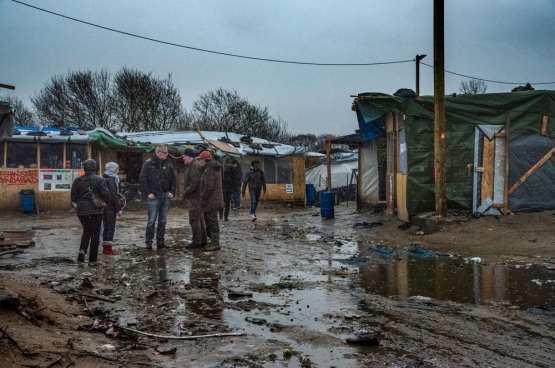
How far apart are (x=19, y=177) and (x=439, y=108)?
15.2 meters

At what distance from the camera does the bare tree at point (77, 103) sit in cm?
3431

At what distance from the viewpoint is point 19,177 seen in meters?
19.2

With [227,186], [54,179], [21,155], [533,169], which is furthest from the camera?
[54,179]

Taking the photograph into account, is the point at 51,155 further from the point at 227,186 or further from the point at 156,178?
the point at 156,178

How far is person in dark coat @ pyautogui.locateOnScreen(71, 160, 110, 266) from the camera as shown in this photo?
7.79 meters

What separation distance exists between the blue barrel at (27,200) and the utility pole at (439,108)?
1426 cm

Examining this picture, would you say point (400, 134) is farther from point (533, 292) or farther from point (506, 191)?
point (533, 292)

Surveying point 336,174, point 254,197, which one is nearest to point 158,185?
point 254,197

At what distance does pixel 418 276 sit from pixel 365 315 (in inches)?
96.4

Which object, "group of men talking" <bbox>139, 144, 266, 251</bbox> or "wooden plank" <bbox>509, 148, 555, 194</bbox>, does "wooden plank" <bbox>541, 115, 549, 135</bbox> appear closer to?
"wooden plank" <bbox>509, 148, 555, 194</bbox>

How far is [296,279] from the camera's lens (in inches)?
270

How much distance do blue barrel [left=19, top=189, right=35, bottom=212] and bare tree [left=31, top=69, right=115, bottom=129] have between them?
15.3 metres

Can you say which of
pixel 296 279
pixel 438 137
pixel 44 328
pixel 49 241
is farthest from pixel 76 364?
pixel 438 137

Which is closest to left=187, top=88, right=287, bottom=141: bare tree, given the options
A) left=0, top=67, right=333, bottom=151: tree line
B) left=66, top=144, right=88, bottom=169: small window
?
left=0, top=67, right=333, bottom=151: tree line
